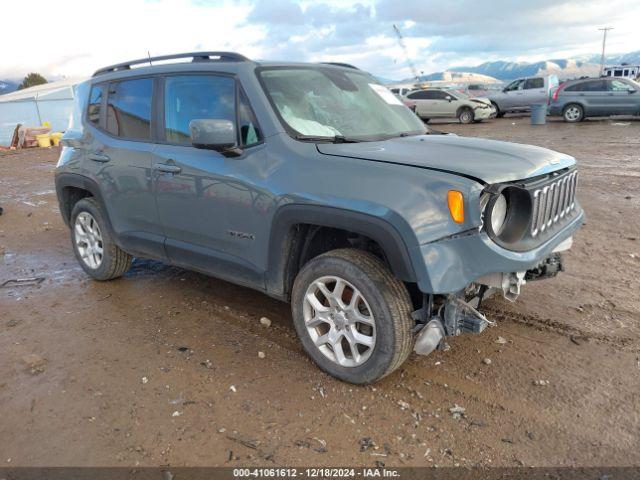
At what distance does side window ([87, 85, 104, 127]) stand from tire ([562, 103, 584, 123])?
61.5 ft

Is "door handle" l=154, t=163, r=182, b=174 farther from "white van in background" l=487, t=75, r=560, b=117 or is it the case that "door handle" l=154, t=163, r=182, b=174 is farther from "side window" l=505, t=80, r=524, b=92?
"side window" l=505, t=80, r=524, b=92

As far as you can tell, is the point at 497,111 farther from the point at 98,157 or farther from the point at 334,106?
the point at 98,157

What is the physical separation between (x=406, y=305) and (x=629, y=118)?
853 inches

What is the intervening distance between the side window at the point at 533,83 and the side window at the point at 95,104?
2089 centimetres

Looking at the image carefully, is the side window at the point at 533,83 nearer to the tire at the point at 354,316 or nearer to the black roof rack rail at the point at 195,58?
the black roof rack rail at the point at 195,58

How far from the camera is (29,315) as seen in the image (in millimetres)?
4473

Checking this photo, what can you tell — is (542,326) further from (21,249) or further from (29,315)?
(21,249)

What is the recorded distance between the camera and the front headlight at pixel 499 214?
9.25ft

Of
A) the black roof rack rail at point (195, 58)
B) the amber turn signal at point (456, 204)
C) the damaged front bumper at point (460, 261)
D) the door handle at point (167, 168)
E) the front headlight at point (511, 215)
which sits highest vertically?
the black roof rack rail at point (195, 58)

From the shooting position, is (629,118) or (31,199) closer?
(31,199)

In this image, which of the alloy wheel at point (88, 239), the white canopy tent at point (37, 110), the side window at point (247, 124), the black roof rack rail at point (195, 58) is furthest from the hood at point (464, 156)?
the white canopy tent at point (37, 110)

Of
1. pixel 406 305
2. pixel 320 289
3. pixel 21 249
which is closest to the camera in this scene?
pixel 406 305

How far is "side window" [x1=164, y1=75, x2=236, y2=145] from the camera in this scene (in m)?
3.61

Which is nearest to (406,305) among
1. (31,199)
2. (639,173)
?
(639,173)
